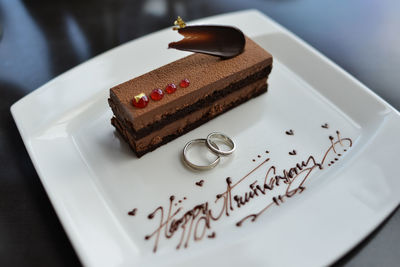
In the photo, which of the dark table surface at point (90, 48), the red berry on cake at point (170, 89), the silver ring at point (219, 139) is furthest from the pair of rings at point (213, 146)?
the dark table surface at point (90, 48)

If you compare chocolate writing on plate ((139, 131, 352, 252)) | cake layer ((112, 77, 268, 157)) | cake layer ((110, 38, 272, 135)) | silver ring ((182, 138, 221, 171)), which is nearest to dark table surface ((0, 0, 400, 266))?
chocolate writing on plate ((139, 131, 352, 252))

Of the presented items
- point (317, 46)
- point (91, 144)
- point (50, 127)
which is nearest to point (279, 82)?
point (317, 46)

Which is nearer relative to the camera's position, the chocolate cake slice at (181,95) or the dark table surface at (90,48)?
the dark table surface at (90,48)

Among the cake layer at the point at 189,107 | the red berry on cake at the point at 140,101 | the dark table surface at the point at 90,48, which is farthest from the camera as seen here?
the cake layer at the point at 189,107

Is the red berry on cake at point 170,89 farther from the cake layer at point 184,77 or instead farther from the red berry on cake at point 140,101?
the red berry on cake at point 140,101

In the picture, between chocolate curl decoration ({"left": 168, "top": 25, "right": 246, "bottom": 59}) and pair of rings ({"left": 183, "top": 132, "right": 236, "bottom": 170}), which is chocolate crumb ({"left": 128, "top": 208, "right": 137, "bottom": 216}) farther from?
chocolate curl decoration ({"left": 168, "top": 25, "right": 246, "bottom": 59})

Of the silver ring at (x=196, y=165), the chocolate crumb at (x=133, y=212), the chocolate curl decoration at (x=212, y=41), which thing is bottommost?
the chocolate crumb at (x=133, y=212)

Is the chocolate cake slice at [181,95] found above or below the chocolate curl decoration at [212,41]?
below
